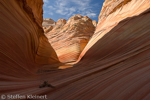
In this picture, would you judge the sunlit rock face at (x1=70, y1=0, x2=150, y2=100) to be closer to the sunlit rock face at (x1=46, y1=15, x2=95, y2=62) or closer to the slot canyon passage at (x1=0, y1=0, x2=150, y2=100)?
the slot canyon passage at (x1=0, y1=0, x2=150, y2=100)

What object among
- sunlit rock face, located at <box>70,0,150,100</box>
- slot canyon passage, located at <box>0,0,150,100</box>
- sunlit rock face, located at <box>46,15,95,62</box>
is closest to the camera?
sunlit rock face, located at <box>70,0,150,100</box>

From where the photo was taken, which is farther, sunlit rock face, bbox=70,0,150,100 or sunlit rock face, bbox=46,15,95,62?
sunlit rock face, bbox=46,15,95,62

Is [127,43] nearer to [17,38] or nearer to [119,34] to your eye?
[119,34]

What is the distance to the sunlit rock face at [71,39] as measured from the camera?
7106 mm

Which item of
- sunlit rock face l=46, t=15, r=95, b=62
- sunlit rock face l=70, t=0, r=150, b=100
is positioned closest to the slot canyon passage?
sunlit rock face l=70, t=0, r=150, b=100

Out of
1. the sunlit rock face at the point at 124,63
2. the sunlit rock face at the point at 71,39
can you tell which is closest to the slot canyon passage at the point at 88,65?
the sunlit rock face at the point at 124,63

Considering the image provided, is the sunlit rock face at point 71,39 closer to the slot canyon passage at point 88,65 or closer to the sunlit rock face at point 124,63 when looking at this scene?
the slot canyon passage at point 88,65

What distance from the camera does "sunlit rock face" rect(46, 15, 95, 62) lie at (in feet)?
23.3

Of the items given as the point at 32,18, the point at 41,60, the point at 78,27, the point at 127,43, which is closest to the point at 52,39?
the point at 78,27

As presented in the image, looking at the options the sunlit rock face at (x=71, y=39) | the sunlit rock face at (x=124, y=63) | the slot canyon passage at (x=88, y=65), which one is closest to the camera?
the sunlit rock face at (x=124, y=63)

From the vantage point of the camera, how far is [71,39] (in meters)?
8.20

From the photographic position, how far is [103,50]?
350 cm

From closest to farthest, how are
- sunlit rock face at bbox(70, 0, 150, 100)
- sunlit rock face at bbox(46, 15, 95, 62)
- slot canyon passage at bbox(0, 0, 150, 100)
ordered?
sunlit rock face at bbox(70, 0, 150, 100), slot canyon passage at bbox(0, 0, 150, 100), sunlit rock face at bbox(46, 15, 95, 62)

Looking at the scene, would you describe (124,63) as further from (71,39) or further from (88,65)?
(71,39)
